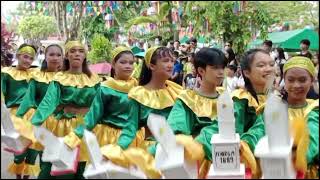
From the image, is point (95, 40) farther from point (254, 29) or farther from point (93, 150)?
point (93, 150)

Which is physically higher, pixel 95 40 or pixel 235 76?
pixel 95 40

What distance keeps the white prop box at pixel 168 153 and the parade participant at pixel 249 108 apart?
0.44m

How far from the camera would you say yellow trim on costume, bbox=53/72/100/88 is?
486 cm

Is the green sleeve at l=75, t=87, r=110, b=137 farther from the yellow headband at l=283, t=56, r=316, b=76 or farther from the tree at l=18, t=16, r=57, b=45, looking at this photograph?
the tree at l=18, t=16, r=57, b=45

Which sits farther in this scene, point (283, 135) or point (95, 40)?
point (95, 40)

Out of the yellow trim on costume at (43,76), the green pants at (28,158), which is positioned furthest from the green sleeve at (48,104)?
Answer: the green pants at (28,158)

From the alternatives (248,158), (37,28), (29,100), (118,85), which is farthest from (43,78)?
(37,28)

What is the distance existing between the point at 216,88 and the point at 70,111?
5.68ft

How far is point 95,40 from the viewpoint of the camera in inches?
297

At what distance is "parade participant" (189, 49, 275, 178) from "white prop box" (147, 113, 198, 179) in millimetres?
445

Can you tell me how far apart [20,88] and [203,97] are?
9.97 feet

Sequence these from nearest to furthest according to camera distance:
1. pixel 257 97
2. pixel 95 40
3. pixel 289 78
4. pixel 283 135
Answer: pixel 283 135
pixel 289 78
pixel 257 97
pixel 95 40

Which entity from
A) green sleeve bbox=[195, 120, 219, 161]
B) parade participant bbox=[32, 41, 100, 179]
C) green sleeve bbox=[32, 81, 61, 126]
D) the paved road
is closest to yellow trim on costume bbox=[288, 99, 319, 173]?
green sleeve bbox=[195, 120, 219, 161]

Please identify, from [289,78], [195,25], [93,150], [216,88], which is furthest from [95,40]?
[93,150]
